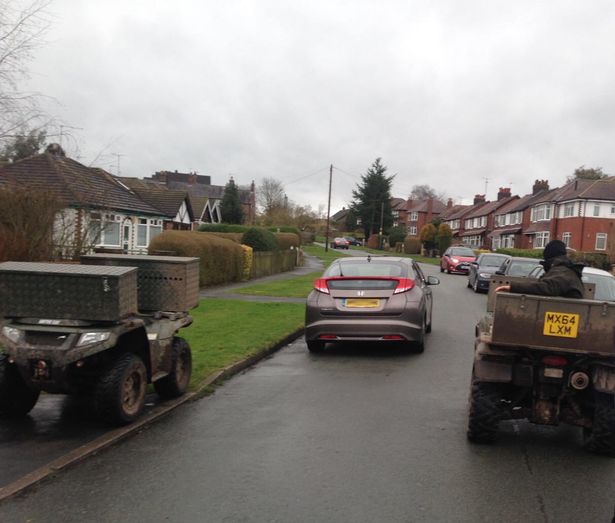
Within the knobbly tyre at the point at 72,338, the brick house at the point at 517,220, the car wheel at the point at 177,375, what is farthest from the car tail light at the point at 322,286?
the brick house at the point at 517,220

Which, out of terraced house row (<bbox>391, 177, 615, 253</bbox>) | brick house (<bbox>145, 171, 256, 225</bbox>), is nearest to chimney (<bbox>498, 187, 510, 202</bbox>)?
terraced house row (<bbox>391, 177, 615, 253</bbox>)

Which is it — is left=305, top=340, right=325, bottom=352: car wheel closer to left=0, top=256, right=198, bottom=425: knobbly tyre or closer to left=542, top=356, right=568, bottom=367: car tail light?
left=0, top=256, right=198, bottom=425: knobbly tyre

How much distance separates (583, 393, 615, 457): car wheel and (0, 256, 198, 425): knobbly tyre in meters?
4.00

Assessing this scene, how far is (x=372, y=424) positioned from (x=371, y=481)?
142 cm

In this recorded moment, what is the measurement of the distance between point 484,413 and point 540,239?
207 feet

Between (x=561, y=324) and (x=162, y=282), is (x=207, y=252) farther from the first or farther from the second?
(x=561, y=324)

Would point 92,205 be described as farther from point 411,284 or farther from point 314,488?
point 314,488

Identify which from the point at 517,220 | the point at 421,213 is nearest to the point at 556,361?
the point at 517,220

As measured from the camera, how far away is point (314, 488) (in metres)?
4.07

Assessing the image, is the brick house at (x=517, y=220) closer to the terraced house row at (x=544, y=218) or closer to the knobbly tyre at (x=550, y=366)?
the terraced house row at (x=544, y=218)

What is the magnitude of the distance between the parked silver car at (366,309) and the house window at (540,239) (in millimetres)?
56978

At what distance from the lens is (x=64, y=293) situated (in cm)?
499

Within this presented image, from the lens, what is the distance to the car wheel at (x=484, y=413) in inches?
195

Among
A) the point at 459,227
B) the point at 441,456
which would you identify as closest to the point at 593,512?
the point at 441,456
